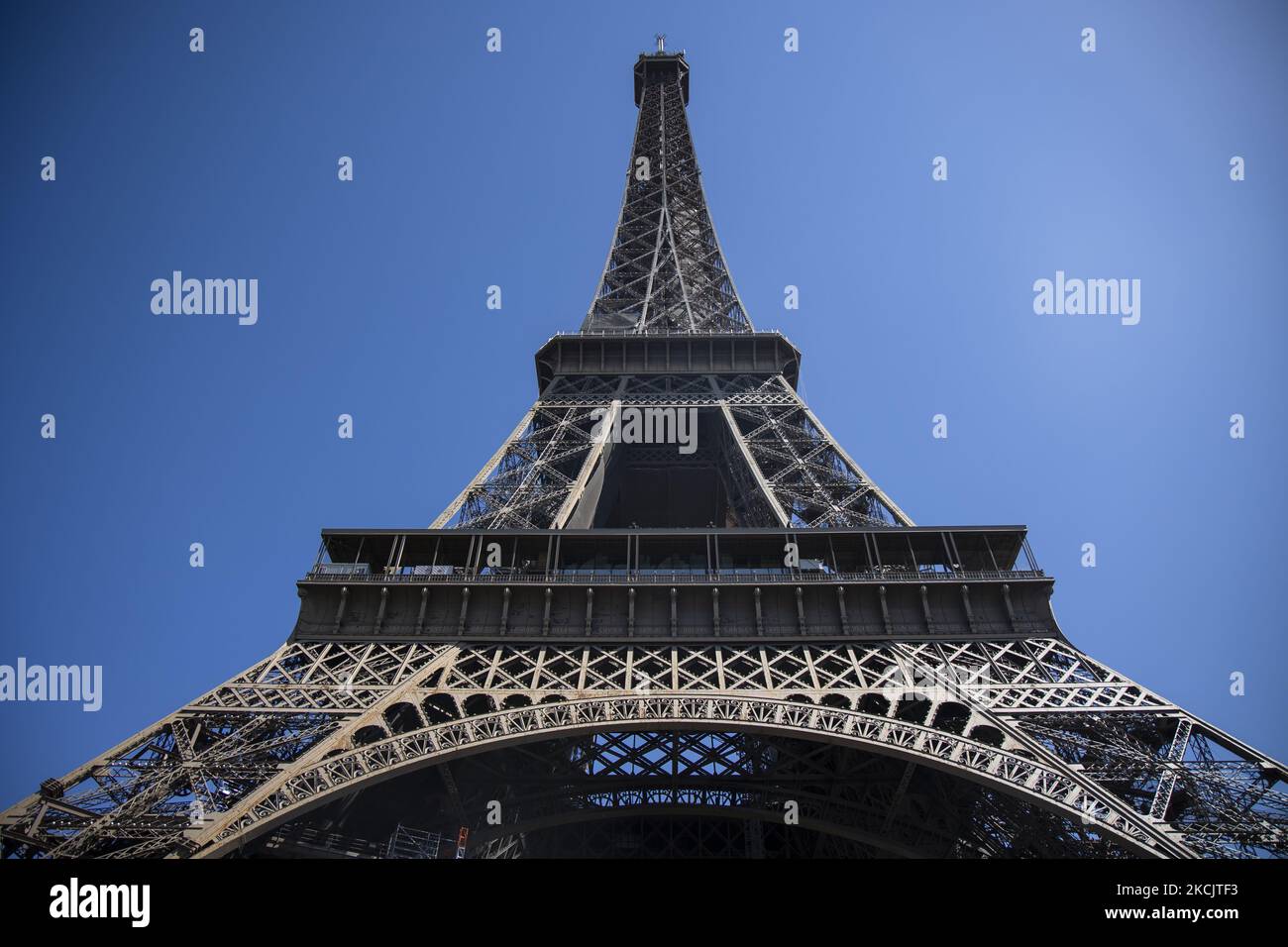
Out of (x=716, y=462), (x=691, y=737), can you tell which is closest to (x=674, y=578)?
(x=691, y=737)

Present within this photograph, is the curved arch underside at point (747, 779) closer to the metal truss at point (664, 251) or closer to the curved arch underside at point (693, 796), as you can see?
the curved arch underside at point (693, 796)

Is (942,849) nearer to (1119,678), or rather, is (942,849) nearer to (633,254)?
(1119,678)

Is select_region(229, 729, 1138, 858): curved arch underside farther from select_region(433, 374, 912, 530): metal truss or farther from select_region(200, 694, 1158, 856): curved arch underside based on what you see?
select_region(433, 374, 912, 530): metal truss

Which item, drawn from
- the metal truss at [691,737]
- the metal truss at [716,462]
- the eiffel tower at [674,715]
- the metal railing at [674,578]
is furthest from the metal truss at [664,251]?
the metal truss at [691,737]

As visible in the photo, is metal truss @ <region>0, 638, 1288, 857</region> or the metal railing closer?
metal truss @ <region>0, 638, 1288, 857</region>

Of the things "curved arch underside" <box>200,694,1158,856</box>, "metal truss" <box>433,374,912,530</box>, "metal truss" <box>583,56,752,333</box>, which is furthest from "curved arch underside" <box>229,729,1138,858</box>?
"metal truss" <box>583,56,752,333</box>
